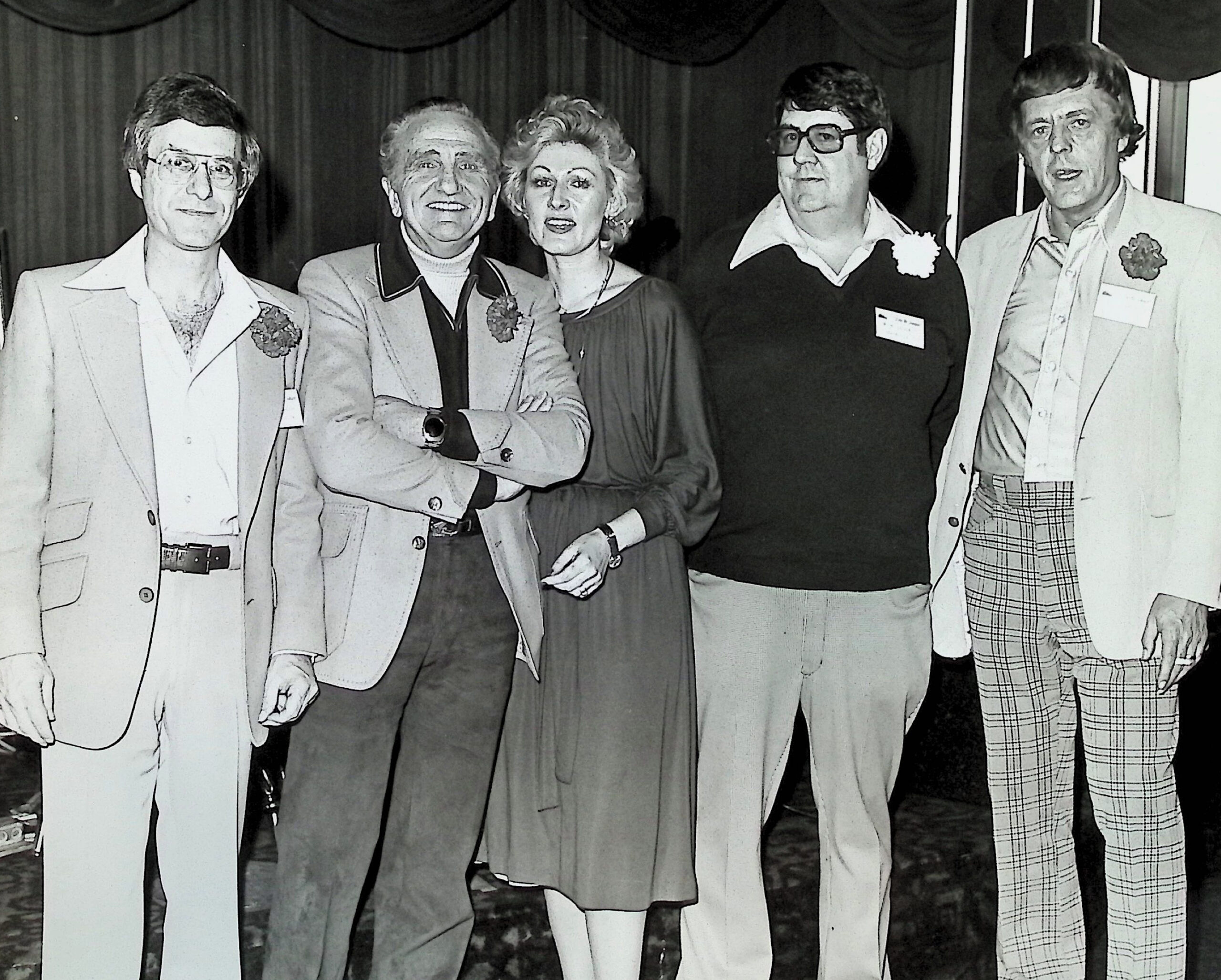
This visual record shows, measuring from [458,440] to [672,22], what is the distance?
4.19 metres

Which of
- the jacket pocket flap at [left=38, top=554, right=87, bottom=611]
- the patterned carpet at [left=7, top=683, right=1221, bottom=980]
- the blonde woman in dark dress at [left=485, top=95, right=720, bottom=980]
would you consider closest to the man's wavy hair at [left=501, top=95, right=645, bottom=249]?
the blonde woman in dark dress at [left=485, top=95, right=720, bottom=980]

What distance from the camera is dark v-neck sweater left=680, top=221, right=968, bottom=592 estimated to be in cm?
291

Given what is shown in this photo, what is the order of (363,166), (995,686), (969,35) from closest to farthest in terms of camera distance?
1. (995,686)
2. (969,35)
3. (363,166)

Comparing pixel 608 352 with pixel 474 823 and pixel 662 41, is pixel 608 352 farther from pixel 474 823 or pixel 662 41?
pixel 662 41

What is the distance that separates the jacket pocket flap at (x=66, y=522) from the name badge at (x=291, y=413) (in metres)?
0.36

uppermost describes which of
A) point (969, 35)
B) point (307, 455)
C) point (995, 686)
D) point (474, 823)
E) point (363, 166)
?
point (969, 35)

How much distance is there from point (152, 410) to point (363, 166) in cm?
387

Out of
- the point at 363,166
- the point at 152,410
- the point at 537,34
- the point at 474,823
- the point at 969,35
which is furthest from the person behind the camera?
the point at 537,34

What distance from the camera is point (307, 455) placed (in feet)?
8.75

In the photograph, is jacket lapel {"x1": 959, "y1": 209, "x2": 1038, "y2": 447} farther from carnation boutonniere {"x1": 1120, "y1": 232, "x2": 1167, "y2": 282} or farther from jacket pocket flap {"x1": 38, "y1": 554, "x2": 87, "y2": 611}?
jacket pocket flap {"x1": 38, "y1": 554, "x2": 87, "y2": 611}

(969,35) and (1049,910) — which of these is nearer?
(1049,910)

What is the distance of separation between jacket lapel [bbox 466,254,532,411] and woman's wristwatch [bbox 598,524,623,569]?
0.30 m

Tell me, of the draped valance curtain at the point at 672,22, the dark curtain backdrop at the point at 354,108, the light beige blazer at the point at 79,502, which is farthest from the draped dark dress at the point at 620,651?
the draped valance curtain at the point at 672,22

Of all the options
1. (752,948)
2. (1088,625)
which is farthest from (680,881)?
(1088,625)
